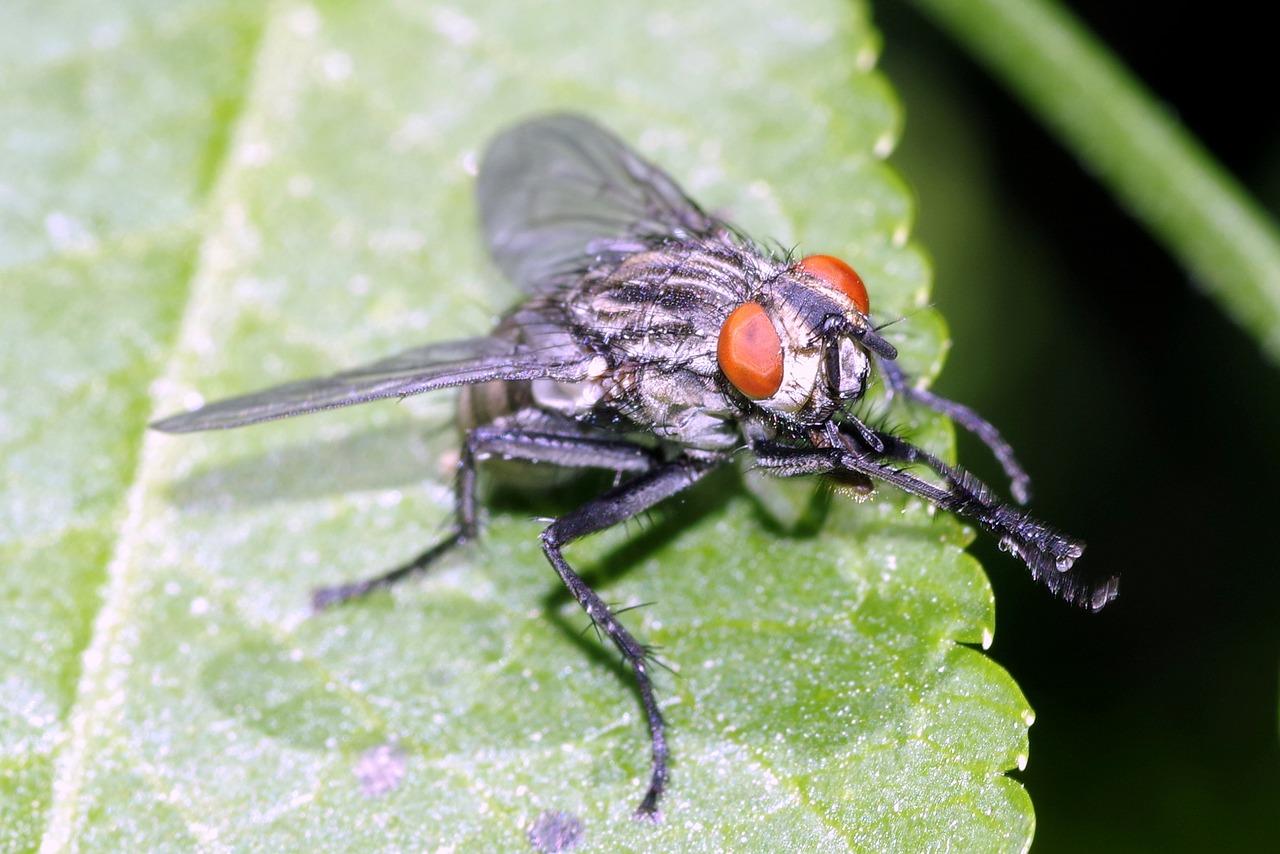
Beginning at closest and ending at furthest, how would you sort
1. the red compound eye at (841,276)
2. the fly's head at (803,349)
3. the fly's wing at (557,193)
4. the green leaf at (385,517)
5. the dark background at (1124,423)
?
the green leaf at (385,517), the fly's head at (803,349), the red compound eye at (841,276), the dark background at (1124,423), the fly's wing at (557,193)

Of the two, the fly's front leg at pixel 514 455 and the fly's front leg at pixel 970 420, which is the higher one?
the fly's front leg at pixel 970 420

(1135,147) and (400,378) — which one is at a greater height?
(1135,147)

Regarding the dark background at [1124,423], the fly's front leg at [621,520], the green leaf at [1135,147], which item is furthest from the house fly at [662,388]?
the green leaf at [1135,147]

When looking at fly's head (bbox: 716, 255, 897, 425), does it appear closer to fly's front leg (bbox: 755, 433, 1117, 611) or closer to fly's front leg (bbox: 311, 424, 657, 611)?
fly's front leg (bbox: 755, 433, 1117, 611)

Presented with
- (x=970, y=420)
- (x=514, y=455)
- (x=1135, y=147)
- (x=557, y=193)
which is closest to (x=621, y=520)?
(x=514, y=455)

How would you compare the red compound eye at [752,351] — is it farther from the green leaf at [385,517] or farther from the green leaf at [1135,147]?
the green leaf at [1135,147]

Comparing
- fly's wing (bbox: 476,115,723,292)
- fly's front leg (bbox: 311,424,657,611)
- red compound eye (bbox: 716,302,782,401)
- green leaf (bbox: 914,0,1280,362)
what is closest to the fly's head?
red compound eye (bbox: 716,302,782,401)

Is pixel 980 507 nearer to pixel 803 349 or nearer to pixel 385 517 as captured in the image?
pixel 803 349
